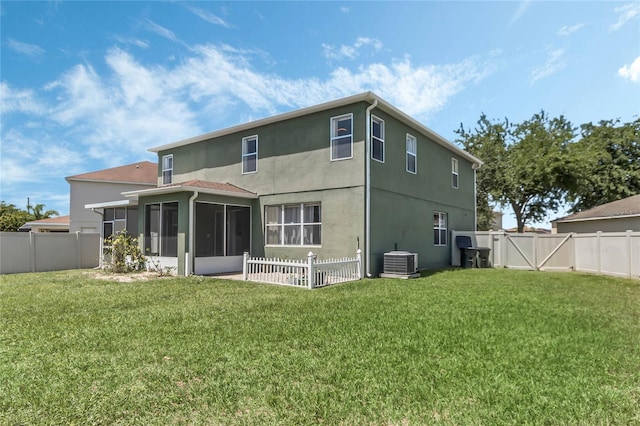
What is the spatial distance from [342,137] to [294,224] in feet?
11.7

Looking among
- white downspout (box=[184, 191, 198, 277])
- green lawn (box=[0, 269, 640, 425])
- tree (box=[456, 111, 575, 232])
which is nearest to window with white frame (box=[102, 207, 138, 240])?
white downspout (box=[184, 191, 198, 277])

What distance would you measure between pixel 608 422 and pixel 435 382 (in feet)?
4.14

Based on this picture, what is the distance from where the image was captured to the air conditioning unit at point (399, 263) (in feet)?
35.8

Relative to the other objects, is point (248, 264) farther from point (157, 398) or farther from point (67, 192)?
point (67, 192)

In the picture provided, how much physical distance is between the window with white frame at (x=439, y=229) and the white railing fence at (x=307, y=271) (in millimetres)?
6287

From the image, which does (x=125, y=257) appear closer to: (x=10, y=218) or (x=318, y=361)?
(x=318, y=361)

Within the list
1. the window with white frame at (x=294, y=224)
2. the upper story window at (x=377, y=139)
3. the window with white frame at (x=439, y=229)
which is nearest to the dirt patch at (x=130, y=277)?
the window with white frame at (x=294, y=224)

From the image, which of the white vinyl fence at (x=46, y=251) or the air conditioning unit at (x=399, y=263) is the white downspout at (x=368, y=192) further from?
the white vinyl fence at (x=46, y=251)

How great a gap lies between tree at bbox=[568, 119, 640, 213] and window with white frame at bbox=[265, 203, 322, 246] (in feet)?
72.5

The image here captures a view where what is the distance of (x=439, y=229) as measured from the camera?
52.4 ft

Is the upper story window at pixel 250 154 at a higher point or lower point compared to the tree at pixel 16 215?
higher

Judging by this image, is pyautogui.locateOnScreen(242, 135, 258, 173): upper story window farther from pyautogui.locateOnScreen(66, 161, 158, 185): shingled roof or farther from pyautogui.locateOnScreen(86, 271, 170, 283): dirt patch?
pyautogui.locateOnScreen(66, 161, 158, 185): shingled roof

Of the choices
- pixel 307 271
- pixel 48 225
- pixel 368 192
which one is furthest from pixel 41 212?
pixel 368 192

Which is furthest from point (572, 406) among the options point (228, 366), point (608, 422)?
point (228, 366)
